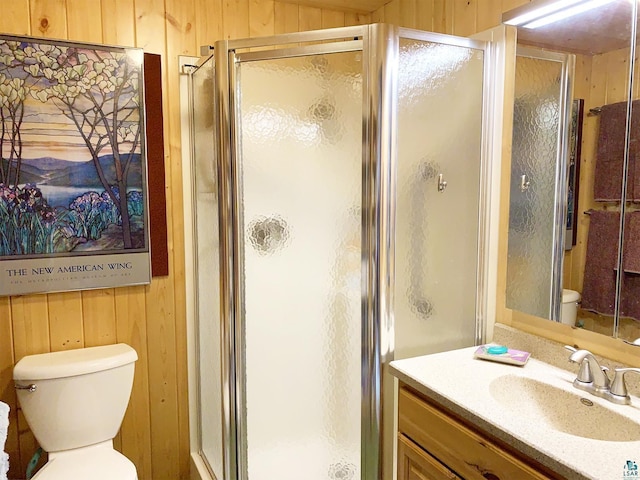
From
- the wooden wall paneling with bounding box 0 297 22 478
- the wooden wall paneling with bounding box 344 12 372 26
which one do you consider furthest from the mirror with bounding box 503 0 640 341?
the wooden wall paneling with bounding box 0 297 22 478

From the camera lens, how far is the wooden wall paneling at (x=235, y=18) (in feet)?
7.03

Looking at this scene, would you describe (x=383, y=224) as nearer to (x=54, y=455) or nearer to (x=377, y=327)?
(x=377, y=327)

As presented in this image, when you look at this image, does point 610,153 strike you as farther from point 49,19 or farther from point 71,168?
point 49,19

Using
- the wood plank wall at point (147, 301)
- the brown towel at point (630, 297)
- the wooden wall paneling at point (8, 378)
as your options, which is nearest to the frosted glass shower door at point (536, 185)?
the brown towel at point (630, 297)

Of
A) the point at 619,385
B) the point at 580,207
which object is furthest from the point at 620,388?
the point at 580,207

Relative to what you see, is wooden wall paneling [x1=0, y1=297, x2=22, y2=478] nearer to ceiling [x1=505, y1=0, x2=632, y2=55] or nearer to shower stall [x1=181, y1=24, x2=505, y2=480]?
shower stall [x1=181, y1=24, x2=505, y2=480]

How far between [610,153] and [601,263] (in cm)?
32

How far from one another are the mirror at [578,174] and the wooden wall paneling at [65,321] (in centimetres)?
177

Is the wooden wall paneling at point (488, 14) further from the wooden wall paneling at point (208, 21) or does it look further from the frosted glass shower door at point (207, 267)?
the wooden wall paneling at point (208, 21)

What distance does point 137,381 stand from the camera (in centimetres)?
215

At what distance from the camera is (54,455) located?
185 cm

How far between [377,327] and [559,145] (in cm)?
84

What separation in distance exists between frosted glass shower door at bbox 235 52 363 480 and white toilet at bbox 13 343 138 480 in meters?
0.53

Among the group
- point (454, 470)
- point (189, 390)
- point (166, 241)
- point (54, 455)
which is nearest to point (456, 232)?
point (454, 470)
